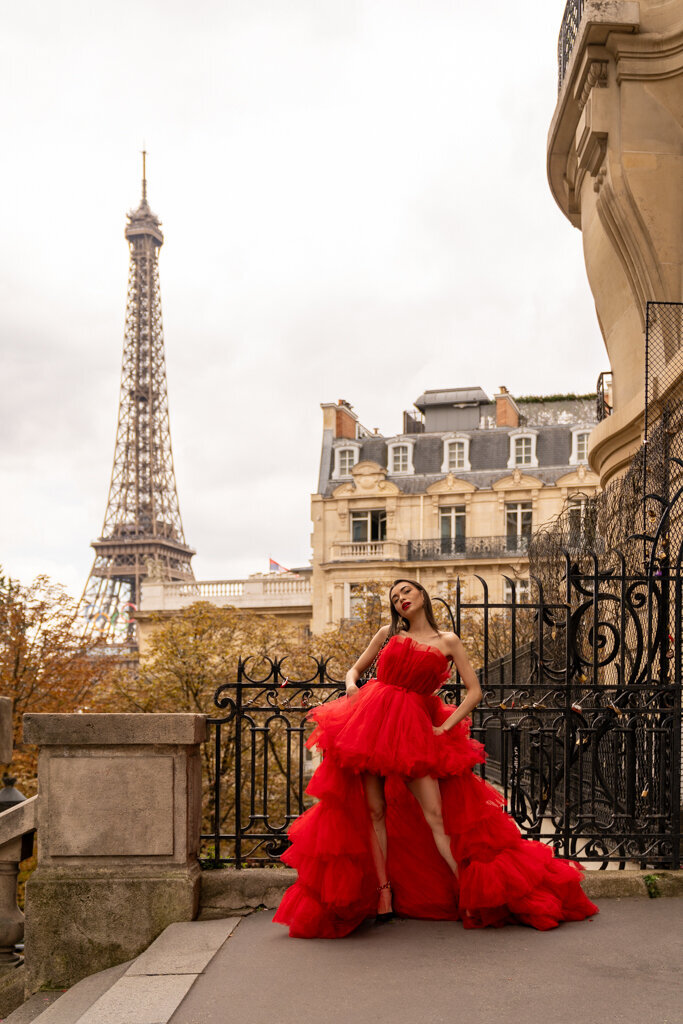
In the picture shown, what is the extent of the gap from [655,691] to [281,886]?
103 inches

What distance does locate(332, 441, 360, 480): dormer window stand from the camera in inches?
2138

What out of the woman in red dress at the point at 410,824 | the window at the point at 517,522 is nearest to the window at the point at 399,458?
the window at the point at 517,522

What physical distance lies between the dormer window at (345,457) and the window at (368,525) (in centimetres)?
332

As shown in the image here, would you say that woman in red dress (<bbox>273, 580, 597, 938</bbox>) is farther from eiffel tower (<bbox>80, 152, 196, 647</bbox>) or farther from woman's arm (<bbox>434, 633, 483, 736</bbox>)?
eiffel tower (<bbox>80, 152, 196, 647</bbox>)

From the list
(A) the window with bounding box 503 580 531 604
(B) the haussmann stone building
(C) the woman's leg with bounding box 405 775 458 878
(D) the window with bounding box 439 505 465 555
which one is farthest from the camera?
(D) the window with bounding box 439 505 465 555

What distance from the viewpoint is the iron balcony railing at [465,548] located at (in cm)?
4934

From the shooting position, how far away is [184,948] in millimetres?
5309

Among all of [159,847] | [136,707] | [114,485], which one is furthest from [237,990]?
[114,485]

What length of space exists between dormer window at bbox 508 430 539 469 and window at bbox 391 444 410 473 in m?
5.44

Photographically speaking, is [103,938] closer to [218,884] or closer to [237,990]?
[218,884]

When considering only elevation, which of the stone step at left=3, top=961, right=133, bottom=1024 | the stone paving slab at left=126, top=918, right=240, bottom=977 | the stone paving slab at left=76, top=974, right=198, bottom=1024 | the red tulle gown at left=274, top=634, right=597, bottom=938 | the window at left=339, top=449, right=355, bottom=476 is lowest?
the stone step at left=3, top=961, right=133, bottom=1024

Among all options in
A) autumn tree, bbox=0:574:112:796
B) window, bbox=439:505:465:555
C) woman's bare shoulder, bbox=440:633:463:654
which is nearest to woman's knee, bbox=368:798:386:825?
woman's bare shoulder, bbox=440:633:463:654

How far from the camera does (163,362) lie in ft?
295

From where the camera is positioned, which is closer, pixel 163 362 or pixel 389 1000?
pixel 389 1000
